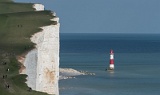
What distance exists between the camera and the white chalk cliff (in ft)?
87.0

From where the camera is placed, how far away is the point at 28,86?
25.4 meters

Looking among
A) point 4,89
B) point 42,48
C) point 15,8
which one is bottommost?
point 4,89

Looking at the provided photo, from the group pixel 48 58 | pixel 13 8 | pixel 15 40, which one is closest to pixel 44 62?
pixel 48 58

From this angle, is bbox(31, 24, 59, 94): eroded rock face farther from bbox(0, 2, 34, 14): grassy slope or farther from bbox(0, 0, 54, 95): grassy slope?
bbox(0, 2, 34, 14): grassy slope

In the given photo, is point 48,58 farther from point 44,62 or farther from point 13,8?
point 13,8

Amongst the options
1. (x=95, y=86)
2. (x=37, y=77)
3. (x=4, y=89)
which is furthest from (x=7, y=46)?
(x=95, y=86)

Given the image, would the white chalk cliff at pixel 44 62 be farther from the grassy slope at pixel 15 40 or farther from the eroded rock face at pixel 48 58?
the grassy slope at pixel 15 40

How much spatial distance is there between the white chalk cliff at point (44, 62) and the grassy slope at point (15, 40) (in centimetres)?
38

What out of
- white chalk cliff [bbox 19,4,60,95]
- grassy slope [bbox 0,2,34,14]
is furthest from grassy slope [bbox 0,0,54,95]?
white chalk cliff [bbox 19,4,60,95]

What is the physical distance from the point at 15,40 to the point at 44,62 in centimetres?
237

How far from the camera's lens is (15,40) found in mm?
30094

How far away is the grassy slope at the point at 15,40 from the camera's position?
80.7 ft

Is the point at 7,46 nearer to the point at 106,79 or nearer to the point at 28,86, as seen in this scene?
the point at 28,86

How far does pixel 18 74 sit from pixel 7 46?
11.6 feet
